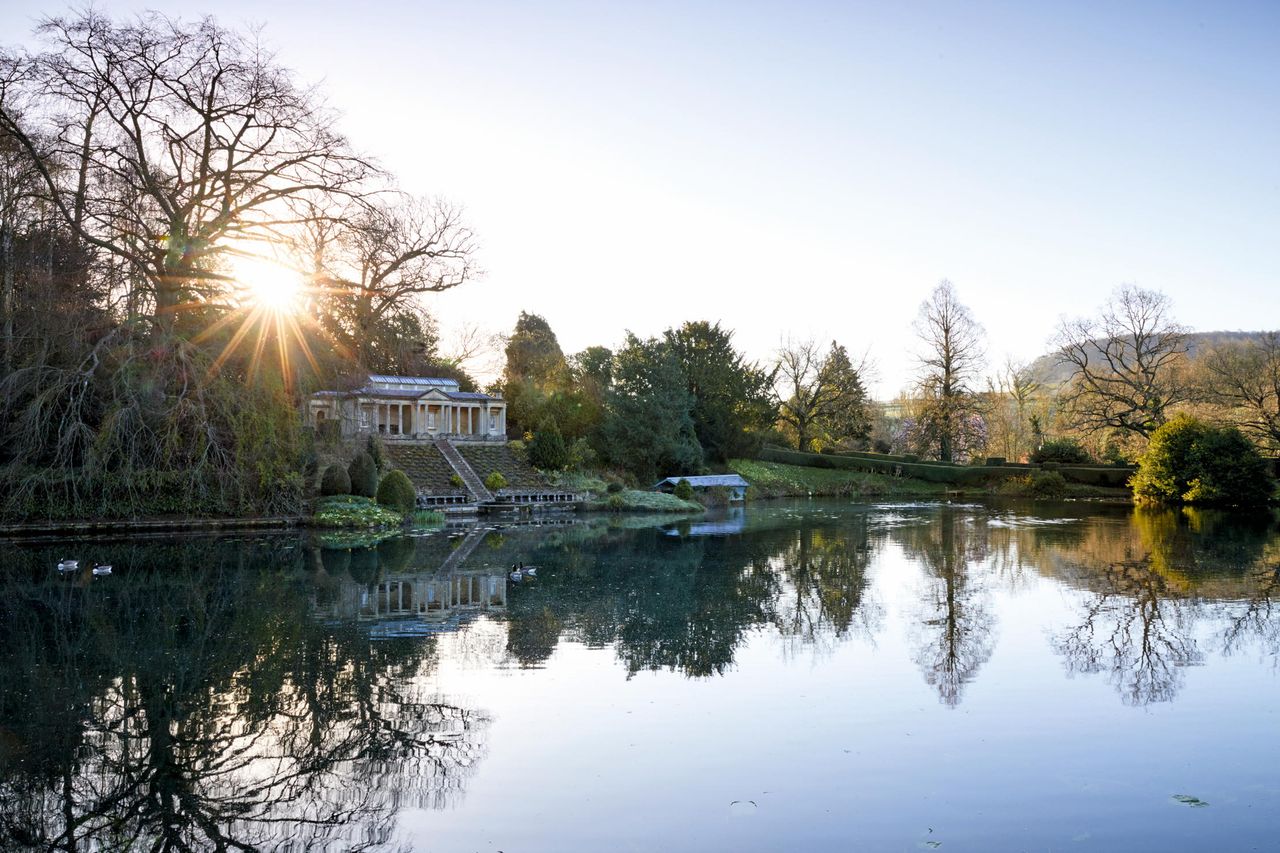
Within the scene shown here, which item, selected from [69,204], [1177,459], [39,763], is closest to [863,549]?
[39,763]

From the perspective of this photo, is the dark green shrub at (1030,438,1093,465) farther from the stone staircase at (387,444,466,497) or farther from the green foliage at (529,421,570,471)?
the stone staircase at (387,444,466,497)

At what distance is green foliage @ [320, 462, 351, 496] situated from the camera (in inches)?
1035

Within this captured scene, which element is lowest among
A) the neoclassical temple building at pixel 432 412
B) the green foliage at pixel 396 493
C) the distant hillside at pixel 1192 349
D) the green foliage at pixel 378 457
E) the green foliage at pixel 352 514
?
the green foliage at pixel 352 514

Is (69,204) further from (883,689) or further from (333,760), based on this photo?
(883,689)

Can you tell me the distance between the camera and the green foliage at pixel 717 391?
43344mm

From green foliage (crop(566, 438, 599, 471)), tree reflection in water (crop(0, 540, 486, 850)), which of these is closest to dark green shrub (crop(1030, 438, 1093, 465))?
green foliage (crop(566, 438, 599, 471))

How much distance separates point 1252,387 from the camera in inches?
1457

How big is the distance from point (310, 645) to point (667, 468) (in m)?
30.7

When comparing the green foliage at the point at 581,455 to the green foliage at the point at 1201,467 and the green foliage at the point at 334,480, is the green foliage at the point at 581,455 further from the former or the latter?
the green foliage at the point at 1201,467

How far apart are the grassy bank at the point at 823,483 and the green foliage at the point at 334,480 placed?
2130 cm

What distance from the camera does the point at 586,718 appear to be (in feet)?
25.0

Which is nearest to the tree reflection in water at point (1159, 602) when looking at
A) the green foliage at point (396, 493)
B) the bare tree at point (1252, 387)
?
the bare tree at point (1252, 387)

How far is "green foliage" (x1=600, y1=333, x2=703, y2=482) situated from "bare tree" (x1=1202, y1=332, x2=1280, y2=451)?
22466mm

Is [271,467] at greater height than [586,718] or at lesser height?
greater
